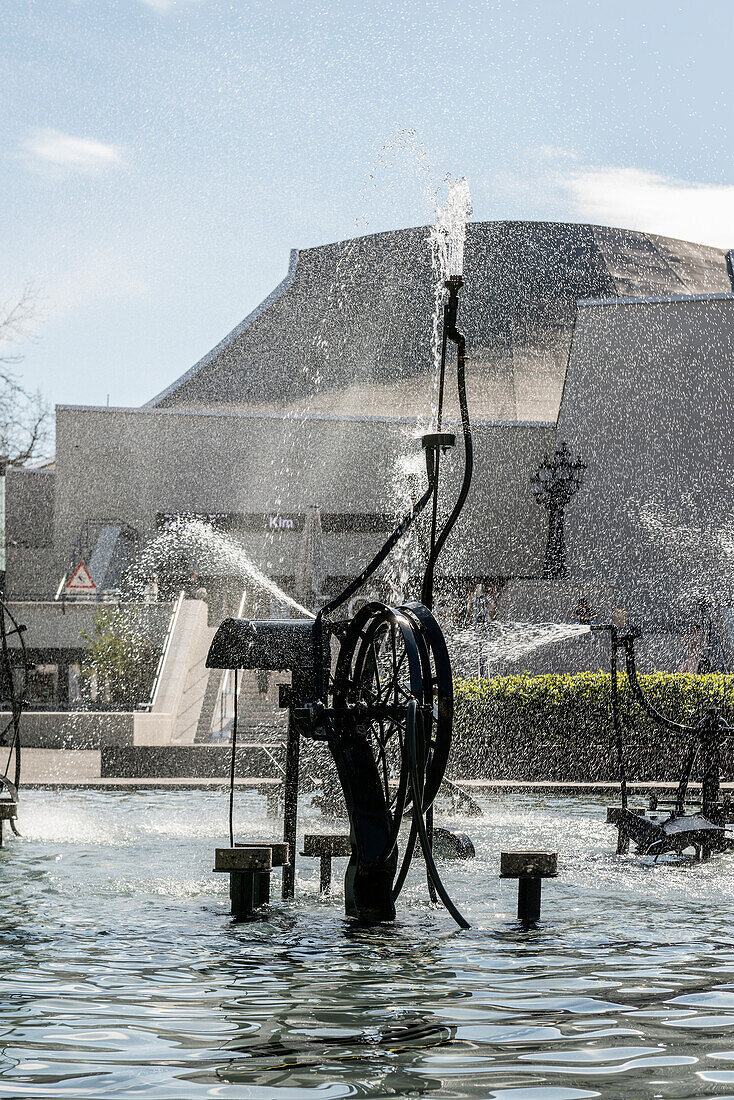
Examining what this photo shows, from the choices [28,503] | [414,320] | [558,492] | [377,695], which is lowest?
[377,695]

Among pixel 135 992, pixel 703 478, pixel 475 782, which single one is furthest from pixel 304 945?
pixel 703 478

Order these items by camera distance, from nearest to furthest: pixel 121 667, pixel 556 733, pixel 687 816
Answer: pixel 687 816, pixel 556 733, pixel 121 667

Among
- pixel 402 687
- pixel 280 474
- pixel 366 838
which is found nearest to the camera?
pixel 366 838

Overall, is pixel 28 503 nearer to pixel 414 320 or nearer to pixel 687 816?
pixel 414 320

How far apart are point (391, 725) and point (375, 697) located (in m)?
0.33

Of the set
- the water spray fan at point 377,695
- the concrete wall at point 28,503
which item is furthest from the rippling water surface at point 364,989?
the concrete wall at point 28,503

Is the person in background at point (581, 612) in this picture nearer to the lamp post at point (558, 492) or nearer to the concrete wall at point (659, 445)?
the concrete wall at point (659, 445)

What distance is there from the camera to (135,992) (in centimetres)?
557

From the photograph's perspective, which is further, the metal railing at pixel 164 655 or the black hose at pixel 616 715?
the metal railing at pixel 164 655

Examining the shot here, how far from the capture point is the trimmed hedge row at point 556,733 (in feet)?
53.6

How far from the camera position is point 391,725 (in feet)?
26.5

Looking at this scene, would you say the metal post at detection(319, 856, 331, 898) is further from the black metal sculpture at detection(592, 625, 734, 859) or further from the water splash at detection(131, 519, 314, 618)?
the water splash at detection(131, 519, 314, 618)

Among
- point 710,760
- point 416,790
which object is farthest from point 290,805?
point 710,760

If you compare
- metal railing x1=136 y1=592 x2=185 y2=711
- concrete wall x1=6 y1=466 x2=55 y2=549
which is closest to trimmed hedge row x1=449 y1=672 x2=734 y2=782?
metal railing x1=136 y1=592 x2=185 y2=711
